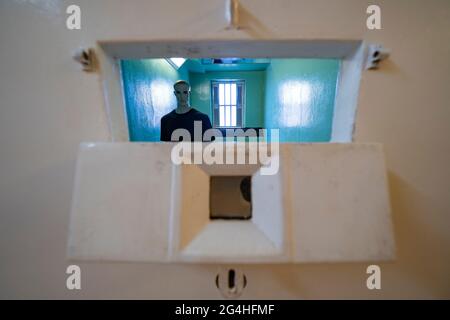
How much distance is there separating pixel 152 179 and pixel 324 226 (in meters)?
0.49

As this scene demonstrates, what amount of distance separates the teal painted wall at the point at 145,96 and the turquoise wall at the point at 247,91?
2.01 metres

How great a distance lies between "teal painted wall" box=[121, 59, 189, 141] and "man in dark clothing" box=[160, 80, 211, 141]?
117mm

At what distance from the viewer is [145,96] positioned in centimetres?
131

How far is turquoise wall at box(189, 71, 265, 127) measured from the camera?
407 cm

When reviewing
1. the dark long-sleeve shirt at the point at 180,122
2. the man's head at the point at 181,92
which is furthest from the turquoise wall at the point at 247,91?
the dark long-sleeve shirt at the point at 180,122

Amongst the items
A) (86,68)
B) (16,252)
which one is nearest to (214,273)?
(16,252)

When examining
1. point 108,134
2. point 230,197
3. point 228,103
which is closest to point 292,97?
point 230,197

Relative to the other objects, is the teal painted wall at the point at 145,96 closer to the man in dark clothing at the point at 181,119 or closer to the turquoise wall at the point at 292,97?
the turquoise wall at the point at 292,97

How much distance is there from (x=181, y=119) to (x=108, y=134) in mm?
833

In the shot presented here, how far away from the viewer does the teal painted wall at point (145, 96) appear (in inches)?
39.3

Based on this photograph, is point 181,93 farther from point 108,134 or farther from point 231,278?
point 231,278

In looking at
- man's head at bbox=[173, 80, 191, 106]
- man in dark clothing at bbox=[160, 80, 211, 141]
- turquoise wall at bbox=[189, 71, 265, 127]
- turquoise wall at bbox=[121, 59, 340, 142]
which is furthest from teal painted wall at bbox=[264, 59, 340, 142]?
turquoise wall at bbox=[189, 71, 265, 127]
